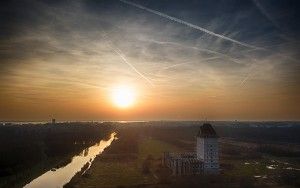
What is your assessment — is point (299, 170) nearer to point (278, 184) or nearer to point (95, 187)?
point (278, 184)

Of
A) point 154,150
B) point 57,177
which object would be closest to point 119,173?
point 57,177

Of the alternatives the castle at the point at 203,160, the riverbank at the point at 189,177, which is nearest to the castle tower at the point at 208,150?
the castle at the point at 203,160

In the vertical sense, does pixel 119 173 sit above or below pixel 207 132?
below

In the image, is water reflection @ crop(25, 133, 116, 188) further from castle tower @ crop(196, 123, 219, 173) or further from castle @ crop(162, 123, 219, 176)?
A: castle tower @ crop(196, 123, 219, 173)

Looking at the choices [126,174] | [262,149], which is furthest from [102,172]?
[262,149]

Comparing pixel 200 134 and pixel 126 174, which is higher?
pixel 200 134

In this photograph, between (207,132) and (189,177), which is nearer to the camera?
(189,177)

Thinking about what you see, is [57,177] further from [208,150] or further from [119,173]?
[208,150]

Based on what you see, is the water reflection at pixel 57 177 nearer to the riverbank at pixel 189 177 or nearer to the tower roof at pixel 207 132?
the riverbank at pixel 189 177
